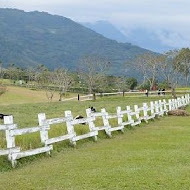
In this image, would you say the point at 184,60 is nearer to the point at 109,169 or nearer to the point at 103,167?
the point at 103,167

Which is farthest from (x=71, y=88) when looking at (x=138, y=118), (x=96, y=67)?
(x=138, y=118)

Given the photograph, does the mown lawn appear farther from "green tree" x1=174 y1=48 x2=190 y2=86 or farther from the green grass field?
"green tree" x1=174 y1=48 x2=190 y2=86

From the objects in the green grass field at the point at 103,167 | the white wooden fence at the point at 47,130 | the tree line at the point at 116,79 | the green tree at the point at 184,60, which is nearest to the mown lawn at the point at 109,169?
the green grass field at the point at 103,167

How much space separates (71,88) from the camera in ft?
432

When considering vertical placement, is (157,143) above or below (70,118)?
below

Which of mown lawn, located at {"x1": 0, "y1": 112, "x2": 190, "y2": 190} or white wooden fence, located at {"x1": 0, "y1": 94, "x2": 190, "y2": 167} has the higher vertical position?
white wooden fence, located at {"x1": 0, "y1": 94, "x2": 190, "y2": 167}

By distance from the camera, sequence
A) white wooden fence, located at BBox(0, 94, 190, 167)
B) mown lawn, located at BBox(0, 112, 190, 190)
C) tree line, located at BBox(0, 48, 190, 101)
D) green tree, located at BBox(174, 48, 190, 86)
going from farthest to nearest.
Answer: green tree, located at BBox(174, 48, 190, 86), tree line, located at BBox(0, 48, 190, 101), white wooden fence, located at BBox(0, 94, 190, 167), mown lawn, located at BBox(0, 112, 190, 190)

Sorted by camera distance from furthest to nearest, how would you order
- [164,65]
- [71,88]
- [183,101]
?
[71,88] < [164,65] < [183,101]

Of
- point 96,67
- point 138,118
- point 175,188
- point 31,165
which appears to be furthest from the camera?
point 96,67

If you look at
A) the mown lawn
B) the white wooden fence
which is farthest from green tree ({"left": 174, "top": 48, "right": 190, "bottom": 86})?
the mown lawn

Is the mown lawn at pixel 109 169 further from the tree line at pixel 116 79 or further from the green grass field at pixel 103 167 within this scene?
the tree line at pixel 116 79

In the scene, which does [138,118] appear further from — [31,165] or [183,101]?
[183,101]

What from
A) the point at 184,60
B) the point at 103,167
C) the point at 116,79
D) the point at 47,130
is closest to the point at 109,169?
the point at 103,167

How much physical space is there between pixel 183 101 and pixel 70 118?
133ft
